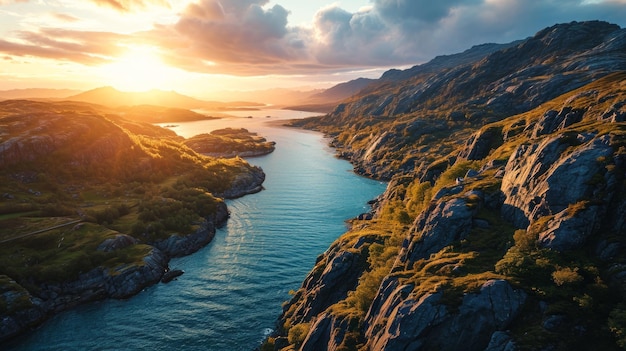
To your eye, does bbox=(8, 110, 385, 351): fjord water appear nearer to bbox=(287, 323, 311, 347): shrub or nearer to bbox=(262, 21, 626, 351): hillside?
bbox=(287, 323, 311, 347): shrub

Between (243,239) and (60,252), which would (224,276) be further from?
(60,252)

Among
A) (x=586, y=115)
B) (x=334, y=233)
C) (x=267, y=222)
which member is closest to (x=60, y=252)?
(x=267, y=222)

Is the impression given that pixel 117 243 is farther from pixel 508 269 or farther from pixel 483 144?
pixel 483 144

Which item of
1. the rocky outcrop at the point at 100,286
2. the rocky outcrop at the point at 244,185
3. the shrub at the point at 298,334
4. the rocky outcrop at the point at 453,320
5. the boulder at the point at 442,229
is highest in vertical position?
the boulder at the point at 442,229

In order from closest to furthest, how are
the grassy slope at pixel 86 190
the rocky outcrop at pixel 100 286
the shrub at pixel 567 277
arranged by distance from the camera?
the shrub at pixel 567 277 → the rocky outcrop at pixel 100 286 → the grassy slope at pixel 86 190

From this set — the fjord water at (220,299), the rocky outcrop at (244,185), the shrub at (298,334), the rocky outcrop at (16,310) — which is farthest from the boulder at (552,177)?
the rocky outcrop at (244,185)

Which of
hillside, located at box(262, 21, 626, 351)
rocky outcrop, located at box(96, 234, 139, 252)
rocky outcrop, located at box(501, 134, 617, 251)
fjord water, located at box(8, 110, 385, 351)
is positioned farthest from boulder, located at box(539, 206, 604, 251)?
rocky outcrop, located at box(96, 234, 139, 252)

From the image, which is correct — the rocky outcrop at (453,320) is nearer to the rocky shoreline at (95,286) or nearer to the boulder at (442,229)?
the boulder at (442,229)
